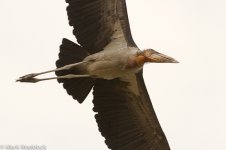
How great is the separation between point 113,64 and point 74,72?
3.13 ft

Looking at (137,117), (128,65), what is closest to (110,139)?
(137,117)

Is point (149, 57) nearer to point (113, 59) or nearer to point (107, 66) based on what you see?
point (113, 59)

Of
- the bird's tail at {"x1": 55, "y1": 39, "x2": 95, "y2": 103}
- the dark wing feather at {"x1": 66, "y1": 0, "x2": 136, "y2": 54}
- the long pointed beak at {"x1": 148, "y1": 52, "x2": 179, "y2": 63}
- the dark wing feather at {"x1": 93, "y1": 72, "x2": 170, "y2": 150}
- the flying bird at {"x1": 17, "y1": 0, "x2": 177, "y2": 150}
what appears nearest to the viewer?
the long pointed beak at {"x1": 148, "y1": 52, "x2": 179, "y2": 63}

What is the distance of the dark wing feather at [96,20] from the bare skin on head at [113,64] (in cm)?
30

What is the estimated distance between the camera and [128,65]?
17.1 meters

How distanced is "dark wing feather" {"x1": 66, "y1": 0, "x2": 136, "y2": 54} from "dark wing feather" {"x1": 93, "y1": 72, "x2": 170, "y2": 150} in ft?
2.97

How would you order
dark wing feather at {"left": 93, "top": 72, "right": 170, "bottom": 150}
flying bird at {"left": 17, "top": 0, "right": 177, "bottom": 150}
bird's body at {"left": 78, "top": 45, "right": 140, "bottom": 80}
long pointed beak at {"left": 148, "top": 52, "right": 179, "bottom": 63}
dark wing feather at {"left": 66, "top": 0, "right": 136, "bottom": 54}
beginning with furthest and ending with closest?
1. dark wing feather at {"left": 93, "top": 72, "right": 170, "bottom": 150}
2. dark wing feather at {"left": 66, "top": 0, "right": 136, "bottom": 54}
3. flying bird at {"left": 17, "top": 0, "right": 177, "bottom": 150}
4. bird's body at {"left": 78, "top": 45, "right": 140, "bottom": 80}
5. long pointed beak at {"left": 148, "top": 52, "right": 179, "bottom": 63}

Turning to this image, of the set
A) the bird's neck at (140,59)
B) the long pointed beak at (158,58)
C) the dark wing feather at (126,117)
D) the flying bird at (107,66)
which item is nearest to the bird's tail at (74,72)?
the flying bird at (107,66)

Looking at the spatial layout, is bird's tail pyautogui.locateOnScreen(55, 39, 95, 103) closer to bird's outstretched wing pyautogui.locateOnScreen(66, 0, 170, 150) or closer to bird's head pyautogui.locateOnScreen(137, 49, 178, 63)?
bird's outstretched wing pyautogui.locateOnScreen(66, 0, 170, 150)

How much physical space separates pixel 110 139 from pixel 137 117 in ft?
2.52

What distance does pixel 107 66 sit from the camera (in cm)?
1725

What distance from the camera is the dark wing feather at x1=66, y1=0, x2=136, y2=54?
57.2ft

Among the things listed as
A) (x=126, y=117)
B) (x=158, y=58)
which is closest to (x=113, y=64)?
(x=158, y=58)

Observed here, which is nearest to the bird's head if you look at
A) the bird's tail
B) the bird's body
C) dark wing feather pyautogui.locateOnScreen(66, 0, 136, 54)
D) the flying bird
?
the flying bird
